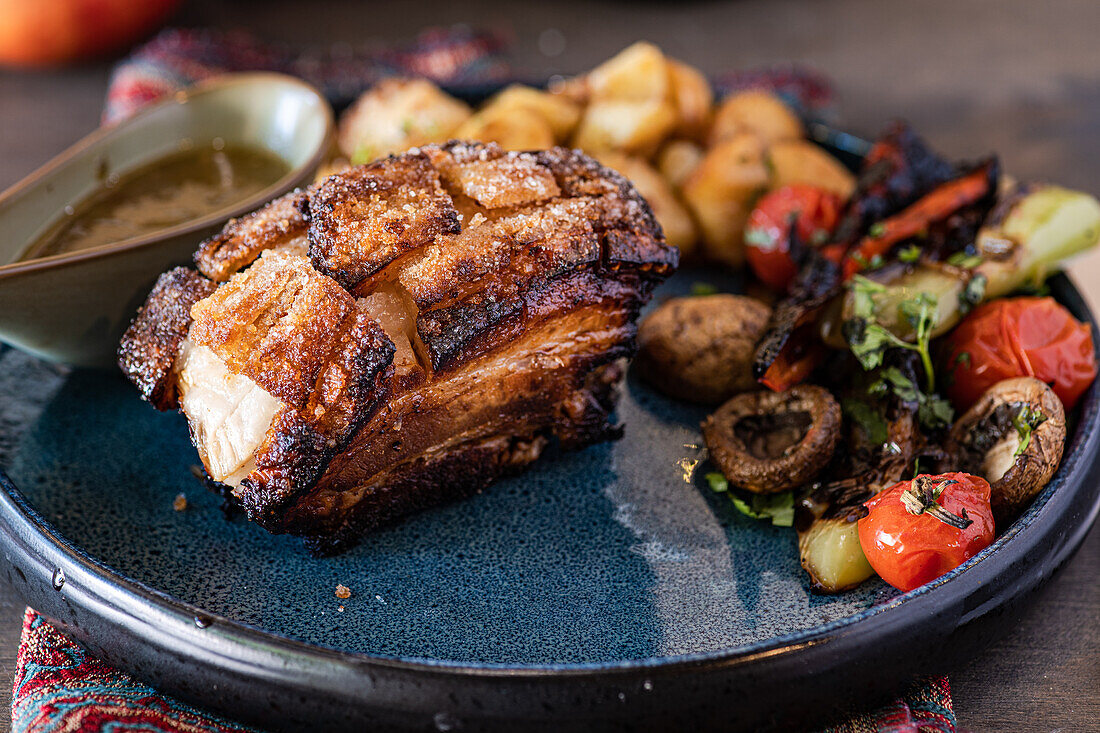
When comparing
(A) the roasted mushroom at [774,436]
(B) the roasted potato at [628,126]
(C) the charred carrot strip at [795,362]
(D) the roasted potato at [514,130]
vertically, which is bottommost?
(A) the roasted mushroom at [774,436]

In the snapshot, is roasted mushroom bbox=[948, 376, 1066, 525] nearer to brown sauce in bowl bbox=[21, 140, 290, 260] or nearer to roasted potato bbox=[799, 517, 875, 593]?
roasted potato bbox=[799, 517, 875, 593]

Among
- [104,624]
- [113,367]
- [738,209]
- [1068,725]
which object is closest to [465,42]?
[738,209]

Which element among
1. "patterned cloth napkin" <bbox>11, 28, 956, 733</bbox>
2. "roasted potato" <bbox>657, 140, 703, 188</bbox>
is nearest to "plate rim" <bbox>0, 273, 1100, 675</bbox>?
"patterned cloth napkin" <bbox>11, 28, 956, 733</bbox>

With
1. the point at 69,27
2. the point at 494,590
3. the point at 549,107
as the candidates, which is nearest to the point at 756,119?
the point at 549,107

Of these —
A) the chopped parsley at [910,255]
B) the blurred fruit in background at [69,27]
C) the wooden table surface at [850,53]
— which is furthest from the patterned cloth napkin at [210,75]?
the chopped parsley at [910,255]

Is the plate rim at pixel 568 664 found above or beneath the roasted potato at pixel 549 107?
beneath

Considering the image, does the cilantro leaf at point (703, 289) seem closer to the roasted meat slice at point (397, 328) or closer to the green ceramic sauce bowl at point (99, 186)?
the roasted meat slice at point (397, 328)

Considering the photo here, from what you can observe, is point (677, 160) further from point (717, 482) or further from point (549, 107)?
point (717, 482)
